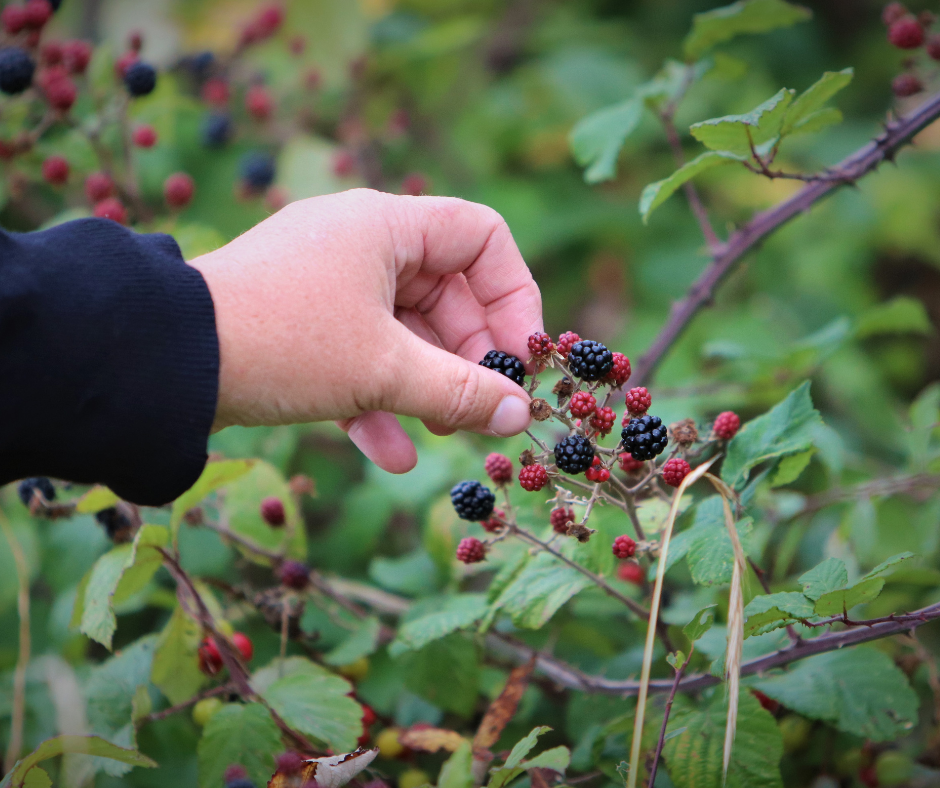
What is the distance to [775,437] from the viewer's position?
1.25 metres

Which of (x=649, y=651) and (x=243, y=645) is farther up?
(x=649, y=651)

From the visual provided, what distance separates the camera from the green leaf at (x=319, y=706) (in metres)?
1.29

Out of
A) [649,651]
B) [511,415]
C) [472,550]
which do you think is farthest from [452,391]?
[649,651]

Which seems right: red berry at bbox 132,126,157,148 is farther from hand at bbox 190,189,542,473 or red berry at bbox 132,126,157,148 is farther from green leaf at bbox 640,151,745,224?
green leaf at bbox 640,151,745,224

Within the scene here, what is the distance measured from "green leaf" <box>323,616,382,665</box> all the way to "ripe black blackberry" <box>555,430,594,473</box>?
711mm

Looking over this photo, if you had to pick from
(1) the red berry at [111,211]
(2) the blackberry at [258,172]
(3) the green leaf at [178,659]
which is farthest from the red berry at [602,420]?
(2) the blackberry at [258,172]

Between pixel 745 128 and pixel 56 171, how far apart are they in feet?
5.77

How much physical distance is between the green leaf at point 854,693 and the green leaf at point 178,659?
1.09 m

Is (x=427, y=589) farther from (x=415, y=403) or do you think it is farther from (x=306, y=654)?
(x=415, y=403)

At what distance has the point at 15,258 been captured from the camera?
104 centimetres

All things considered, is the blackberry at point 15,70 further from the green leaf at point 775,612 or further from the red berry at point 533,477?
the green leaf at point 775,612

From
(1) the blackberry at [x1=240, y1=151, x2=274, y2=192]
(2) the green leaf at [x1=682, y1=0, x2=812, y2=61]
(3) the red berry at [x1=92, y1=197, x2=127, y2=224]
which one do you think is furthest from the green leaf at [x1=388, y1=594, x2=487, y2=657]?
(1) the blackberry at [x1=240, y1=151, x2=274, y2=192]

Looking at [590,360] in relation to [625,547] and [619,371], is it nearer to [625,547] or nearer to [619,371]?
[619,371]

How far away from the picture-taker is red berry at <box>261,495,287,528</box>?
163cm
